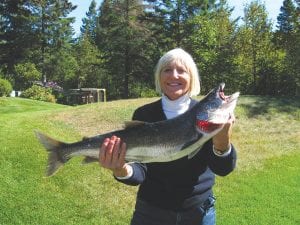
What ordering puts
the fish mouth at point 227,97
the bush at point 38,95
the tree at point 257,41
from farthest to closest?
the bush at point 38,95
the tree at point 257,41
the fish mouth at point 227,97

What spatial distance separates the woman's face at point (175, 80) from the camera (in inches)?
154

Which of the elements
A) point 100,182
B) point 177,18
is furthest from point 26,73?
point 100,182

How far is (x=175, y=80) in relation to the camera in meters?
3.90

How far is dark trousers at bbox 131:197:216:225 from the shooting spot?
387cm

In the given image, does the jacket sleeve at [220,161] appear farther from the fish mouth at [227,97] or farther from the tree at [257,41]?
the tree at [257,41]

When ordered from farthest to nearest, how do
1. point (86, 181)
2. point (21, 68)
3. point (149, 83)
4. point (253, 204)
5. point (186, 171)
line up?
point (21, 68), point (149, 83), point (86, 181), point (253, 204), point (186, 171)

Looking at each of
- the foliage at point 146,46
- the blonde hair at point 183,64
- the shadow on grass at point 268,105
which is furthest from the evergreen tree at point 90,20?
the blonde hair at point 183,64

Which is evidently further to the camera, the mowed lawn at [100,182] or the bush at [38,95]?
the bush at [38,95]

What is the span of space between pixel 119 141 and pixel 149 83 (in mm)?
43115

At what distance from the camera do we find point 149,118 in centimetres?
402

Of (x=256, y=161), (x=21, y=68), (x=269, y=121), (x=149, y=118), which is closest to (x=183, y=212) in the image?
(x=149, y=118)

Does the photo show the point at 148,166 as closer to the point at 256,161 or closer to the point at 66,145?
the point at 66,145

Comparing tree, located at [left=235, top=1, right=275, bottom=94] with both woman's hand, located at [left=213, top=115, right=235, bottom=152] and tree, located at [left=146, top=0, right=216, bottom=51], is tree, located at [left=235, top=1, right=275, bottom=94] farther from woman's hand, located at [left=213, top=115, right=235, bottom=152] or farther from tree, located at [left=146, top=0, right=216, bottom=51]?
woman's hand, located at [left=213, top=115, right=235, bottom=152]

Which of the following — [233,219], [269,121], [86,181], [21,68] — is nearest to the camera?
[233,219]
